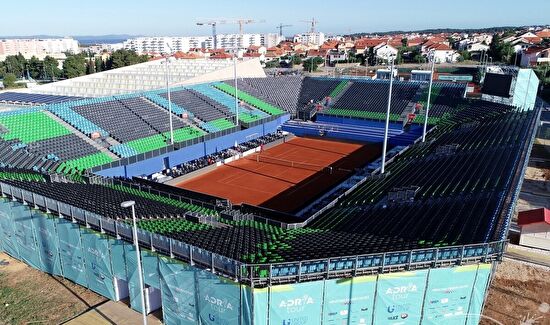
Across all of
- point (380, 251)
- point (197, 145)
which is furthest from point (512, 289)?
point (197, 145)

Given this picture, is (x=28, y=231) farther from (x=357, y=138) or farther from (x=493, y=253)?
(x=357, y=138)

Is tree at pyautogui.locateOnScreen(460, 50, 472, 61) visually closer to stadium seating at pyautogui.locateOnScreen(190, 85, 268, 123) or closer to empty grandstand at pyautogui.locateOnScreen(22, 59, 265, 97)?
empty grandstand at pyautogui.locateOnScreen(22, 59, 265, 97)

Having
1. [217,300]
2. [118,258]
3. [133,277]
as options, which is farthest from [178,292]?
[118,258]

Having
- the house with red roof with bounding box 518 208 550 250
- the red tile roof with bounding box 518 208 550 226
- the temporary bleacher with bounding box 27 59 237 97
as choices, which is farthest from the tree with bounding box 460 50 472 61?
the house with red roof with bounding box 518 208 550 250

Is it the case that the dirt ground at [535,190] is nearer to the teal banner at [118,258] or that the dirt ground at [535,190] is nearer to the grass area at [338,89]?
the teal banner at [118,258]

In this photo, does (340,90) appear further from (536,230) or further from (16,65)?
(16,65)
